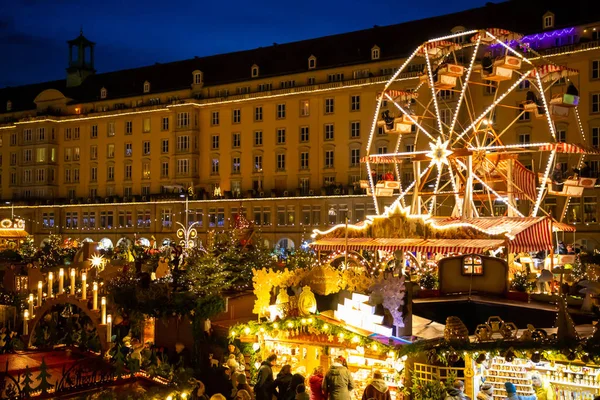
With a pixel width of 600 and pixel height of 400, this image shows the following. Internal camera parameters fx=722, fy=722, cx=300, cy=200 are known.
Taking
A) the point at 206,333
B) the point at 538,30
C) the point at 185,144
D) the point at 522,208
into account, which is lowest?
the point at 206,333

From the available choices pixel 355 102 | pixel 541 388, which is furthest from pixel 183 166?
pixel 541 388

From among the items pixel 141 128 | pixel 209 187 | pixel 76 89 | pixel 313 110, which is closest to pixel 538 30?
pixel 313 110

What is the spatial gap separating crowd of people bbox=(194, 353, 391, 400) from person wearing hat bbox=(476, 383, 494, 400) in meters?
1.51

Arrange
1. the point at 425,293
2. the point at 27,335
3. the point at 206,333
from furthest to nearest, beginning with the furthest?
the point at 425,293 → the point at 206,333 → the point at 27,335

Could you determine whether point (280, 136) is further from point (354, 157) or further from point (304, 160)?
point (354, 157)

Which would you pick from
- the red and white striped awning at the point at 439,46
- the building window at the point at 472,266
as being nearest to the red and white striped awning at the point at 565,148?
the building window at the point at 472,266

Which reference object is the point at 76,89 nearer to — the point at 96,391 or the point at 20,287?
the point at 20,287

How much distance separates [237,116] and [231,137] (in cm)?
194

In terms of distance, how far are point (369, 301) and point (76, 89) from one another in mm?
69928

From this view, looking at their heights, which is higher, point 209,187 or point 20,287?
point 209,187

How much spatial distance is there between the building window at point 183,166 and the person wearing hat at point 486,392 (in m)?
55.4

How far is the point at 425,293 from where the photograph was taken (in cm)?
2211

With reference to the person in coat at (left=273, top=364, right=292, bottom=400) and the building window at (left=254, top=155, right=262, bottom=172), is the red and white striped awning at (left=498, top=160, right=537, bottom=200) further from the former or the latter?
the building window at (left=254, top=155, right=262, bottom=172)

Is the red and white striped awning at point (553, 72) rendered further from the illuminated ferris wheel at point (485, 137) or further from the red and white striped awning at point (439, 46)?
the red and white striped awning at point (439, 46)
